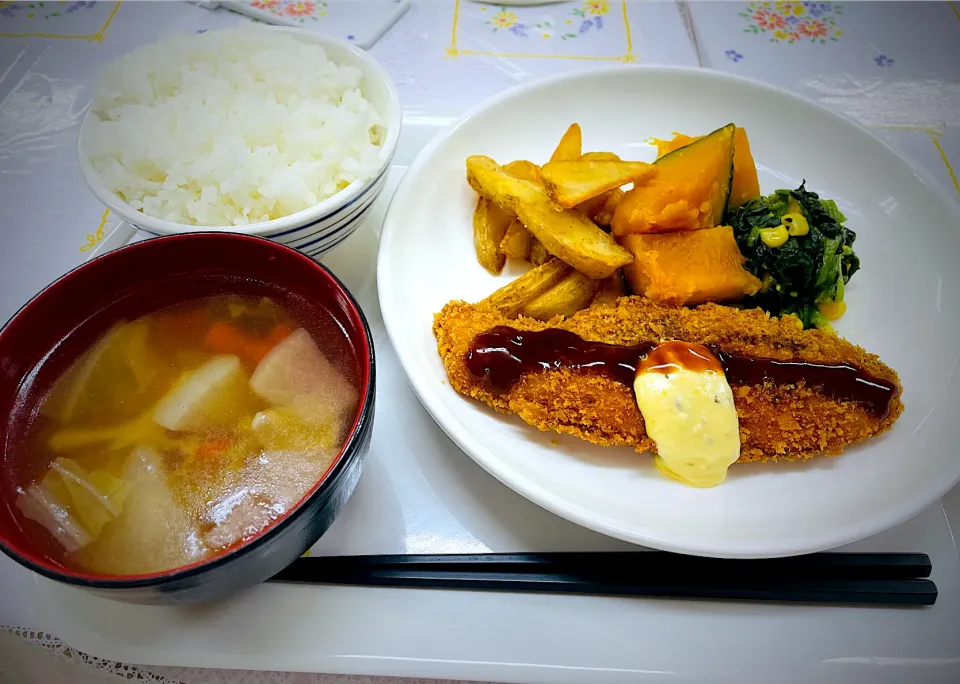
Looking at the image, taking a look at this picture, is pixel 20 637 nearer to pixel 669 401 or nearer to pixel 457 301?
pixel 457 301

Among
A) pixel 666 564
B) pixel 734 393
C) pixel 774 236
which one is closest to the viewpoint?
pixel 666 564

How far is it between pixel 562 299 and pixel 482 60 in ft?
4.74

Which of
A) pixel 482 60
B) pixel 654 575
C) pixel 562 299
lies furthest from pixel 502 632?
pixel 482 60

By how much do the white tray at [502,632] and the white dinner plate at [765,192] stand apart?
0.55ft

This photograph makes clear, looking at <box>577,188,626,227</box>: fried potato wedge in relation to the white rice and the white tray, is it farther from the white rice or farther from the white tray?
the white tray

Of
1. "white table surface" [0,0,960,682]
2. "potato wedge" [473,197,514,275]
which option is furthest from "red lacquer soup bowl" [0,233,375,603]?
"potato wedge" [473,197,514,275]

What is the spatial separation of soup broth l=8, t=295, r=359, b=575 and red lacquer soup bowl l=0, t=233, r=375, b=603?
24 mm

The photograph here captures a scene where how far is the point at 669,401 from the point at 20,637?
1.44 meters

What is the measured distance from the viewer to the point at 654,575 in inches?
50.6

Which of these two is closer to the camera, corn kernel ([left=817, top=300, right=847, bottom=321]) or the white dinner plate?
the white dinner plate

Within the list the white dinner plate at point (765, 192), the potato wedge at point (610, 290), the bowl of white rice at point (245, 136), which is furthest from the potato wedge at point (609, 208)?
the bowl of white rice at point (245, 136)

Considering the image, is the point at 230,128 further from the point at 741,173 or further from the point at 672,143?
the point at 741,173

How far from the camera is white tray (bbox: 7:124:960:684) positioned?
1.20 meters

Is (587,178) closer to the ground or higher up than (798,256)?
higher up
